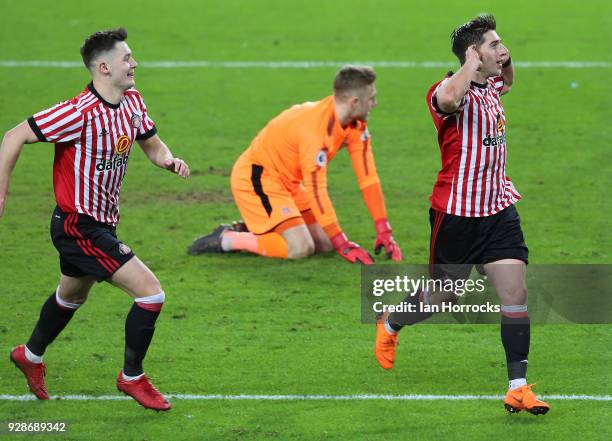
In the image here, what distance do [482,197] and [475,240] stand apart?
253 mm

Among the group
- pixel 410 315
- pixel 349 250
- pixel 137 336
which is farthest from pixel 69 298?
pixel 349 250

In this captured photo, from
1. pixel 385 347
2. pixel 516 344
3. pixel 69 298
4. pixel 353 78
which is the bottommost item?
pixel 385 347

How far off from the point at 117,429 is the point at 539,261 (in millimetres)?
4409

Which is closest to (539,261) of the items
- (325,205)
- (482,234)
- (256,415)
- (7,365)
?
(325,205)

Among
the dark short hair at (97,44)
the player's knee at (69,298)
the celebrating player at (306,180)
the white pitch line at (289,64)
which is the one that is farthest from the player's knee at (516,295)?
the white pitch line at (289,64)

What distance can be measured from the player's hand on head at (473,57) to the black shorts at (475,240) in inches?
35.8

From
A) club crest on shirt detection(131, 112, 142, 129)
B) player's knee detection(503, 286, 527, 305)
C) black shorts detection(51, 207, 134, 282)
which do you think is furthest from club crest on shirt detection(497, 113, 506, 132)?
black shorts detection(51, 207, 134, 282)

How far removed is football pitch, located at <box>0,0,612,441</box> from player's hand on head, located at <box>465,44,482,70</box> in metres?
1.97

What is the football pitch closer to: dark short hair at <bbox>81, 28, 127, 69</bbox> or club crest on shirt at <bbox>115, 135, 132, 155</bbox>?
club crest on shirt at <bbox>115, 135, 132, 155</bbox>

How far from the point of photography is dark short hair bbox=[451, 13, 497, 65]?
7.08 m

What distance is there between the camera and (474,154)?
23.4ft

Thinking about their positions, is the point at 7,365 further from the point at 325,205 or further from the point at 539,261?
the point at 539,261

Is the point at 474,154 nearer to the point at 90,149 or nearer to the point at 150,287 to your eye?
the point at 150,287

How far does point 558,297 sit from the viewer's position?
9195 mm
